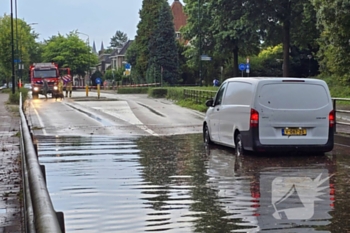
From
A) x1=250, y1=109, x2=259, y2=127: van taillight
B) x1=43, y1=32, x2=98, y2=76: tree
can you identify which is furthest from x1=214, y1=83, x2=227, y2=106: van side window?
x1=43, y1=32, x2=98, y2=76: tree

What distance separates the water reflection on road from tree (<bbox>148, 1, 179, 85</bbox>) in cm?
6667

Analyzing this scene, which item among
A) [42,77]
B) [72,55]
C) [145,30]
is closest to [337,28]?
[42,77]

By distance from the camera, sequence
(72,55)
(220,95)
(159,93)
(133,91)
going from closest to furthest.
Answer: (220,95), (159,93), (133,91), (72,55)

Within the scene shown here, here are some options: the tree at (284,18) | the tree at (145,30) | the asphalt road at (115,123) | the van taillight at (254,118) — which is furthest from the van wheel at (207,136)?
the tree at (145,30)

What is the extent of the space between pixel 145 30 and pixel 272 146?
258 feet

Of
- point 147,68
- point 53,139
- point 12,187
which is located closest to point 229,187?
point 12,187

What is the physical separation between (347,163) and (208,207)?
17.2ft

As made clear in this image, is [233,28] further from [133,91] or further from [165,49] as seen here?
[165,49]

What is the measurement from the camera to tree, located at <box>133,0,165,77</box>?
89.3m

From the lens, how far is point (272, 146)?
529 inches

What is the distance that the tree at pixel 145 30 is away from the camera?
89.3 m

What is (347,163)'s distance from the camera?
41.9 ft

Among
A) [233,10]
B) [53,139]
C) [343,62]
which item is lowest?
[53,139]

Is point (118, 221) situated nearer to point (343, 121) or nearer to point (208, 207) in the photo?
point (208, 207)
